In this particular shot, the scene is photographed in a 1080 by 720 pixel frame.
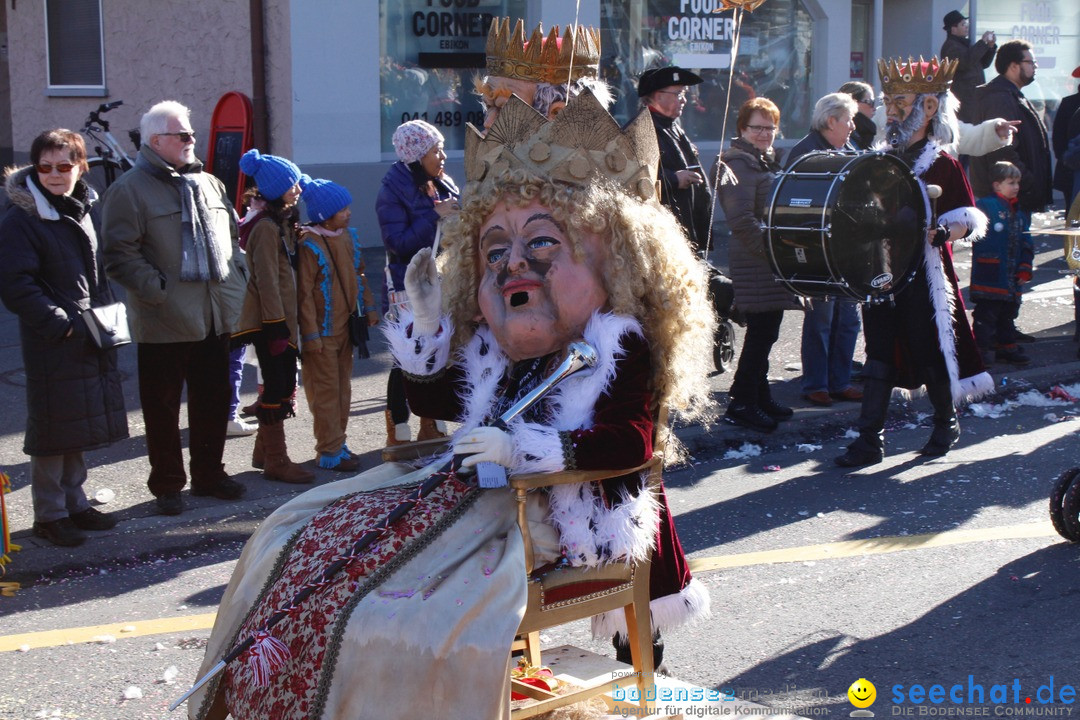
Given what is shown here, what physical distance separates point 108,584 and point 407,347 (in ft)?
7.53

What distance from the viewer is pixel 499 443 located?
3355 mm

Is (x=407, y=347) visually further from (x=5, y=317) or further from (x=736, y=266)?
(x=5, y=317)

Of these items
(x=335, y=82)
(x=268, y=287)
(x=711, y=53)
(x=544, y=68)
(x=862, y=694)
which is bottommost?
(x=862, y=694)

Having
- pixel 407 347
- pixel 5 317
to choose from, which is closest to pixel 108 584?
pixel 407 347

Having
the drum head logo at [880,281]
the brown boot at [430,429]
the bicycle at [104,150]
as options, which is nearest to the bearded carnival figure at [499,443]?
the drum head logo at [880,281]

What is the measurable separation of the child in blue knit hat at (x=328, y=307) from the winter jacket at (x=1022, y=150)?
Answer: 524cm

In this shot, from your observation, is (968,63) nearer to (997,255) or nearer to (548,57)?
(997,255)

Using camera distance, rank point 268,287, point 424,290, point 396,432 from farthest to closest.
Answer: point 396,432 → point 268,287 → point 424,290

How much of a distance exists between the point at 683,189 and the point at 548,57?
3.18 m

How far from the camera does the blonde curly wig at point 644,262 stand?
3.65 meters

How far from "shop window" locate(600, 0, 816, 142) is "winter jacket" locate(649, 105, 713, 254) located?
7431mm

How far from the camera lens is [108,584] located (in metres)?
5.35

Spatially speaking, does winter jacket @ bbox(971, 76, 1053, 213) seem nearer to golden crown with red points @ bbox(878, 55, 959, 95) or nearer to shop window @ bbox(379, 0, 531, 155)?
golden crown with red points @ bbox(878, 55, 959, 95)

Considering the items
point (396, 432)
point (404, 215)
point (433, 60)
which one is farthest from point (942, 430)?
point (433, 60)
